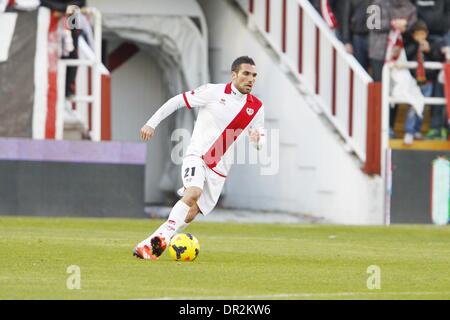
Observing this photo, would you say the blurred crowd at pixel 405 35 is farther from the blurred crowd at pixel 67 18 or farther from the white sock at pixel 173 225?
the white sock at pixel 173 225

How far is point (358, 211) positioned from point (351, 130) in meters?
1.55

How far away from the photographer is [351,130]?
26750mm

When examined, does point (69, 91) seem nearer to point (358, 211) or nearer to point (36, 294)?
point (358, 211)

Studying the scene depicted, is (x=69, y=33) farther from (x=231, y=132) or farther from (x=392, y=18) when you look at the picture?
(x=231, y=132)

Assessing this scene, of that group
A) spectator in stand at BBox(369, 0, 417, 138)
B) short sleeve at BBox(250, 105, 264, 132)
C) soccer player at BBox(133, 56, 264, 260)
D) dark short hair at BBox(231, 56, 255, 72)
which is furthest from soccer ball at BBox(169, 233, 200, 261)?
spectator in stand at BBox(369, 0, 417, 138)

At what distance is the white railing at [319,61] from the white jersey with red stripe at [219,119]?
982 cm

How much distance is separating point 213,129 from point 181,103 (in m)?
0.52

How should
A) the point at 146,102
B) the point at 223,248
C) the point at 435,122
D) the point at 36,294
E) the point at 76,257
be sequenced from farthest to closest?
the point at 146,102, the point at 435,122, the point at 223,248, the point at 76,257, the point at 36,294

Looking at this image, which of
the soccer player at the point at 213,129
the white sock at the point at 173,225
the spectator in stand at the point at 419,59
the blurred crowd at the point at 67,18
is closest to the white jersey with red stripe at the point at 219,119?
the soccer player at the point at 213,129

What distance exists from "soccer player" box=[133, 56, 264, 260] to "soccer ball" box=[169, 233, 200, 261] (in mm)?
226

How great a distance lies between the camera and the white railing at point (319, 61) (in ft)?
87.0

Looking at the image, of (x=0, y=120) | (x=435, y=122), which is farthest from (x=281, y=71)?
(x=0, y=120)

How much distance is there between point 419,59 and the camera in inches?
1034

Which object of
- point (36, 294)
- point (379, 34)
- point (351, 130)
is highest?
point (379, 34)
